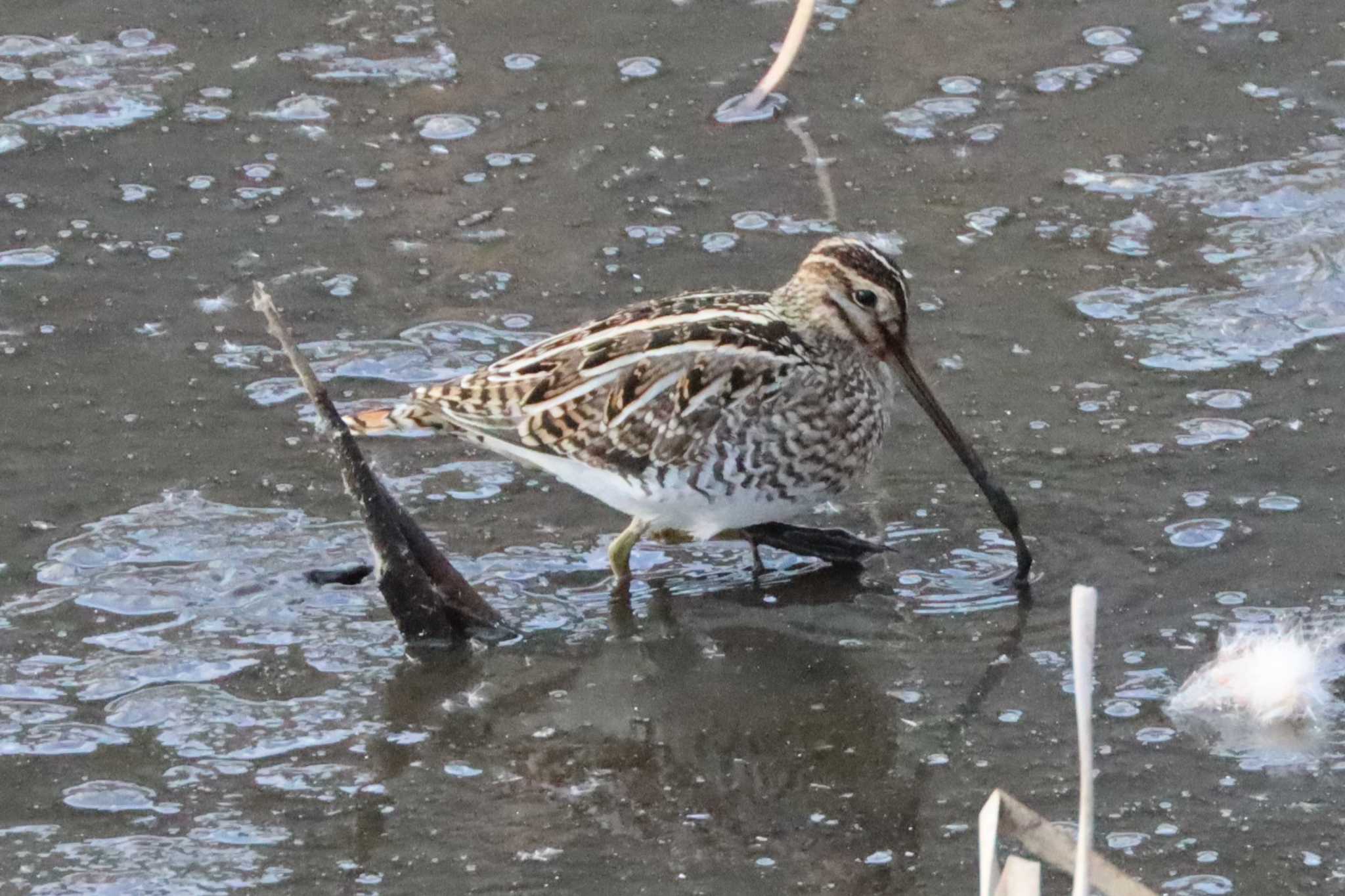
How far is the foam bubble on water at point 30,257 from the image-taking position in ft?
19.5

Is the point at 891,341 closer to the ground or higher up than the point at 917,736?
higher up

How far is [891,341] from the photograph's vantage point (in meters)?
4.91

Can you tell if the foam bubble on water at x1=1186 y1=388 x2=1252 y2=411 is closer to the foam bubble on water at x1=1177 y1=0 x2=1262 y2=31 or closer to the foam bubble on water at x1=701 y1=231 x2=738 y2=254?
the foam bubble on water at x1=701 y1=231 x2=738 y2=254

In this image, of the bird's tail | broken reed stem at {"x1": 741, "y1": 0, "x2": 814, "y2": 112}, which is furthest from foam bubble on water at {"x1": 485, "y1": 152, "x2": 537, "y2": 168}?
the bird's tail

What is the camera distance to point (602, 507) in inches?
202

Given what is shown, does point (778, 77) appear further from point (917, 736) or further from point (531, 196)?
point (917, 736)

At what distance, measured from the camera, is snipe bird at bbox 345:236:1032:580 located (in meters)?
4.68

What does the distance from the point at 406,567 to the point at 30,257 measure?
7.30 ft

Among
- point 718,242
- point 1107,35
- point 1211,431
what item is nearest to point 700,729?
point 1211,431

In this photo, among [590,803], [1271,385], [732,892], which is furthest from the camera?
[1271,385]

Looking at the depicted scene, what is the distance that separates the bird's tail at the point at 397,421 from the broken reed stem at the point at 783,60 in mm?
2119

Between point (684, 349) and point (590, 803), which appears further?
point (684, 349)

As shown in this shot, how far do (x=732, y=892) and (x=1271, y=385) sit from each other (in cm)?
244

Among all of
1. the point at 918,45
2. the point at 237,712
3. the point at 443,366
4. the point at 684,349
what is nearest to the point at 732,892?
the point at 237,712
